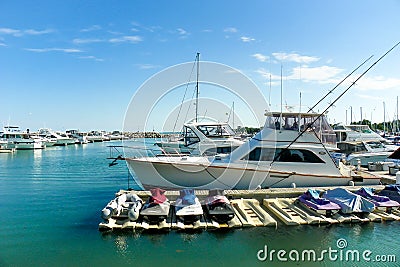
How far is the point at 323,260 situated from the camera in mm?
10695

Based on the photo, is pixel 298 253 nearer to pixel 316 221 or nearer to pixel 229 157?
pixel 316 221

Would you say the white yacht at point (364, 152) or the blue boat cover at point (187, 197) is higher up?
the white yacht at point (364, 152)

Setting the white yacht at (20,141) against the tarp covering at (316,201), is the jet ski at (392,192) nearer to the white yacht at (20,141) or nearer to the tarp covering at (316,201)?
the tarp covering at (316,201)

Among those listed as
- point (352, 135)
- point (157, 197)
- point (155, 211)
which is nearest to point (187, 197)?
point (157, 197)

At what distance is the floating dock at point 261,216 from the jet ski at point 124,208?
16cm

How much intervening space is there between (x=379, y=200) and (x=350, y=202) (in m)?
1.81

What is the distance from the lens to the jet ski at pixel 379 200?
47.2ft

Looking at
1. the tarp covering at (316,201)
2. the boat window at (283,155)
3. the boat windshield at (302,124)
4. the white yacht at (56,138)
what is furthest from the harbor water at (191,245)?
the white yacht at (56,138)

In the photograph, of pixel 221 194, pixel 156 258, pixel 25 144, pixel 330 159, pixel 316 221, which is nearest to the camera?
pixel 156 258

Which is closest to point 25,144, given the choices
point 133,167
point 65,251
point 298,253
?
point 133,167

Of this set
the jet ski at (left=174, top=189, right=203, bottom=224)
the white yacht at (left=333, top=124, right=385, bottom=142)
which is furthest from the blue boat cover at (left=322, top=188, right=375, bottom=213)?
the white yacht at (left=333, top=124, right=385, bottom=142)

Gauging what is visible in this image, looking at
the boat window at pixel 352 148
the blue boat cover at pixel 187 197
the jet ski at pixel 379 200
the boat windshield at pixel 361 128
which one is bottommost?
the jet ski at pixel 379 200

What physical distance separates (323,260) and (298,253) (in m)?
0.84

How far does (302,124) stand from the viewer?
693 inches
